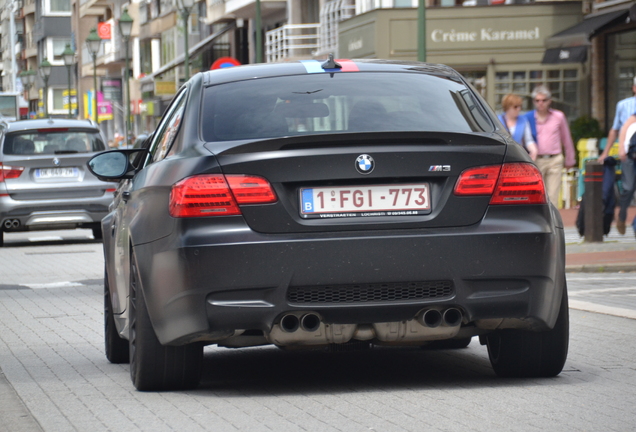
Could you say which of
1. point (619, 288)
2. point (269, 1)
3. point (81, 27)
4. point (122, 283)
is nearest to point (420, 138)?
point (122, 283)

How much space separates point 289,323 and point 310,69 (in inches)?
55.9

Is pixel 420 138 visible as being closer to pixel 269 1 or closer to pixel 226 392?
pixel 226 392

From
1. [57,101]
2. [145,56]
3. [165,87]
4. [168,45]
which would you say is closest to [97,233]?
[165,87]

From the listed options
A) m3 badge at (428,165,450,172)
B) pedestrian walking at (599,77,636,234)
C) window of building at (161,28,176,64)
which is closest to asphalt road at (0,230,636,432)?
m3 badge at (428,165,450,172)

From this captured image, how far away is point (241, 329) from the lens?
614cm

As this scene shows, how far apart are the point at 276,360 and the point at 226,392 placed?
1181 millimetres

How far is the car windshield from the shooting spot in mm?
20484

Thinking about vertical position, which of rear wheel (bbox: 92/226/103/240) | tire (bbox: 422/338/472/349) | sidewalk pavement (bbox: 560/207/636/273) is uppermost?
tire (bbox: 422/338/472/349)

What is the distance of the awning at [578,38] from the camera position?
2816 cm

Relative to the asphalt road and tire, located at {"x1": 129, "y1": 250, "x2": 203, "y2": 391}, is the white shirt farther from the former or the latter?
tire, located at {"x1": 129, "y1": 250, "x2": 203, "y2": 391}

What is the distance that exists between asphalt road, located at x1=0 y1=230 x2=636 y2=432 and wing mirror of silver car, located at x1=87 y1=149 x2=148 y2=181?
1.04m

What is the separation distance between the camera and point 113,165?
7.62 m

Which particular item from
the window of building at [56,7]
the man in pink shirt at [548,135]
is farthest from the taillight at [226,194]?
the window of building at [56,7]

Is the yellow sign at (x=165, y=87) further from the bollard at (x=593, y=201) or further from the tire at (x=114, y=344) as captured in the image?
the tire at (x=114, y=344)
